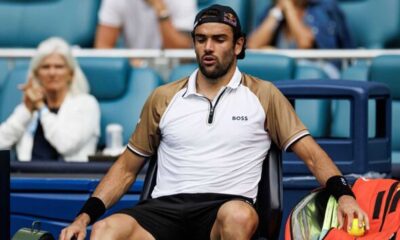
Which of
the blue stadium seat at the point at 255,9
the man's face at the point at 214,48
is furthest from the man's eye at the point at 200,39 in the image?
the blue stadium seat at the point at 255,9

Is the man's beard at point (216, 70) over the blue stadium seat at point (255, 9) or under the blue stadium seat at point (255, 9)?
under

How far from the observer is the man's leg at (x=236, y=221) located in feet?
19.3

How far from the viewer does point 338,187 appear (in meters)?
5.98

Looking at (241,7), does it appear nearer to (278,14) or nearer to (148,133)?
(278,14)

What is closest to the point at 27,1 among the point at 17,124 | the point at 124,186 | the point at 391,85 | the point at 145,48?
the point at 145,48

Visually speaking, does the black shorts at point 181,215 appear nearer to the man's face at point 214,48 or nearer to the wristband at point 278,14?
the man's face at point 214,48

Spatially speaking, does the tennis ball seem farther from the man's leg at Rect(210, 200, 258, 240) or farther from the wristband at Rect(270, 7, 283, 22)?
the wristband at Rect(270, 7, 283, 22)

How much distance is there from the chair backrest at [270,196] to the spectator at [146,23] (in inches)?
127

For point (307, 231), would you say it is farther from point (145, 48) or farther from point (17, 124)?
point (145, 48)

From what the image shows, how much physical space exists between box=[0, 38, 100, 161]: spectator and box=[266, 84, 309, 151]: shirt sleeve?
7.21ft

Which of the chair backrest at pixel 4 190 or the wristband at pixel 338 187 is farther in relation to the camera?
the chair backrest at pixel 4 190

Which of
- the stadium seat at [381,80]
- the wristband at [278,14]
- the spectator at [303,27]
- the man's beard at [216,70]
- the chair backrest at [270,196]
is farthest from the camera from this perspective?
the wristband at [278,14]

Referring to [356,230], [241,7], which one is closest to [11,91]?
[241,7]

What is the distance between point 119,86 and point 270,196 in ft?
9.46
